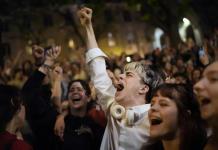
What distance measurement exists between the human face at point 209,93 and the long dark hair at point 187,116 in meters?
0.42

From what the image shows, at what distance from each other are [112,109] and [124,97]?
0.16 m

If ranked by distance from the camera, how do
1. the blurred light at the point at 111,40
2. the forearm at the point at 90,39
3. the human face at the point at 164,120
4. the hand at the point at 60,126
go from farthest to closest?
1. the blurred light at the point at 111,40
2. the hand at the point at 60,126
3. the forearm at the point at 90,39
4. the human face at the point at 164,120

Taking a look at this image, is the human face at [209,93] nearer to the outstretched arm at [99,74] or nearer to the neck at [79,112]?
the outstretched arm at [99,74]

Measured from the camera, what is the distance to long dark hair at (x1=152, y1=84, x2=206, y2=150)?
2916 mm

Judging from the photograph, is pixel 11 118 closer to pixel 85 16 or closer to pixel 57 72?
pixel 85 16

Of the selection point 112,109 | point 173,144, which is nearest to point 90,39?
point 112,109

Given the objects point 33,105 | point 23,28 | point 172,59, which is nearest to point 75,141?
point 33,105

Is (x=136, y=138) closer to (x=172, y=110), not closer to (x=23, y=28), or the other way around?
(x=172, y=110)

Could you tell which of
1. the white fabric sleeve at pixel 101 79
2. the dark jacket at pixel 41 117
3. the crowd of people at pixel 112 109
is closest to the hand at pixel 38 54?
the crowd of people at pixel 112 109

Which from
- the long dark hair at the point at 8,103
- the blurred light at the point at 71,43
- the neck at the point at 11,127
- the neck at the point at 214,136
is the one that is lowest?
the neck at the point at 214,136

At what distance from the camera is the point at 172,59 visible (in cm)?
1095

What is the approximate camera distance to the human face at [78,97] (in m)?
4.80

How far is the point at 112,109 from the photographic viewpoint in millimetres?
3520

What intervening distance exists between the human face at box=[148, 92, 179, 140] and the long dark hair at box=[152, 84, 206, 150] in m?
0.04
